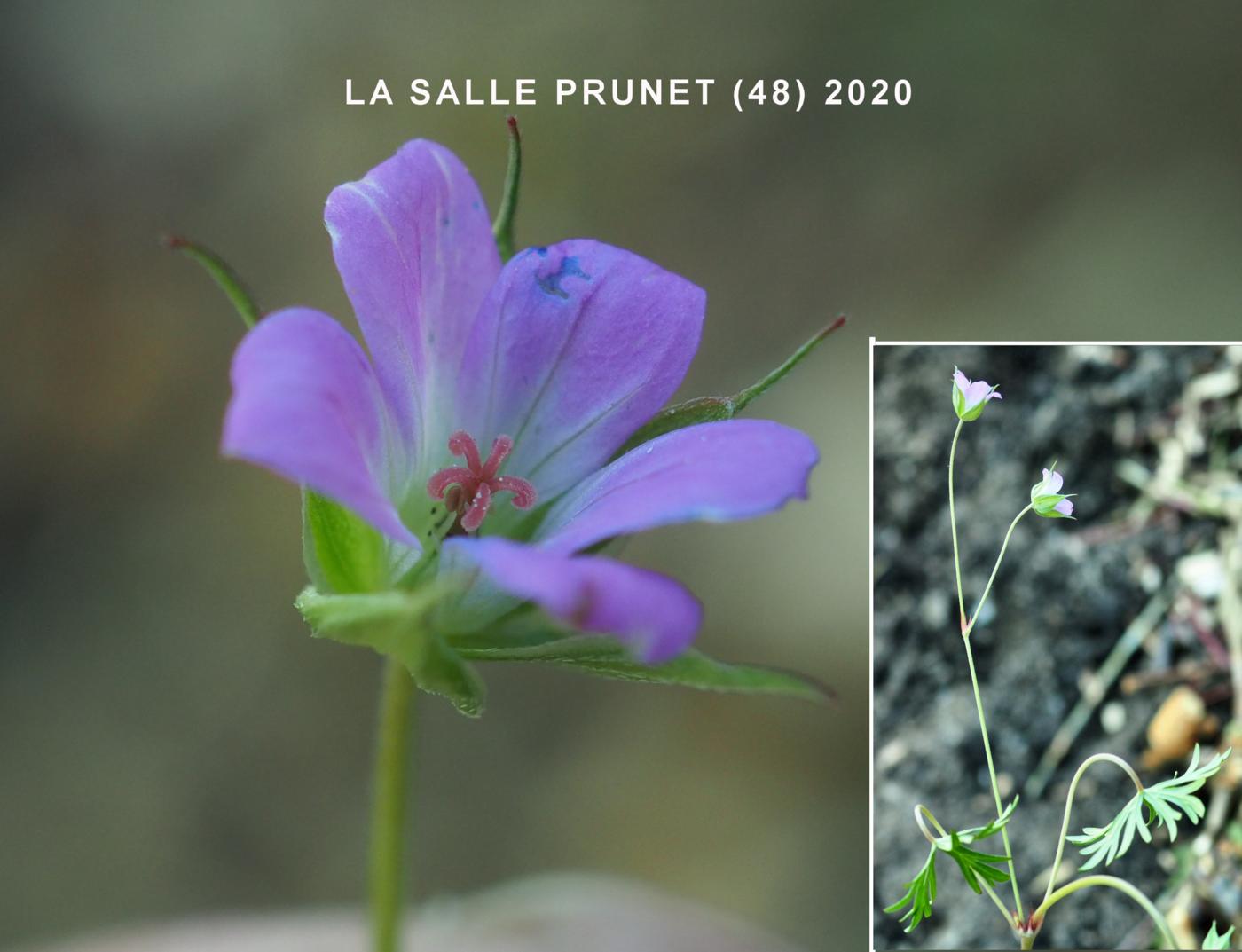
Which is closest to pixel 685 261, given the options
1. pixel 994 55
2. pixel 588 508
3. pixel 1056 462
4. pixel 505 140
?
pixel 505 140

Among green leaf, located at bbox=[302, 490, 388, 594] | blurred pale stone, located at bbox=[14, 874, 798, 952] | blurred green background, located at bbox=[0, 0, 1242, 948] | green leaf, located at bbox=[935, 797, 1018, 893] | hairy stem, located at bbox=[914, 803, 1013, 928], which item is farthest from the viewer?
blurred green background, located at bbox=[0, 0, 1242, 948]

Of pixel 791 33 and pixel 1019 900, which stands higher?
pixel 791 33

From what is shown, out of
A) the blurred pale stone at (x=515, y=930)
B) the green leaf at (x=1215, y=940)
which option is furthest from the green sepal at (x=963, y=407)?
the blurred pale stone at (x=515, y=930)

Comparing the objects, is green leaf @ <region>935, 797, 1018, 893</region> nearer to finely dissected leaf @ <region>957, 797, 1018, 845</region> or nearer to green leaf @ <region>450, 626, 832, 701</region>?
finely dissected leaf @ <region>957, 797, 1018, 845</region>

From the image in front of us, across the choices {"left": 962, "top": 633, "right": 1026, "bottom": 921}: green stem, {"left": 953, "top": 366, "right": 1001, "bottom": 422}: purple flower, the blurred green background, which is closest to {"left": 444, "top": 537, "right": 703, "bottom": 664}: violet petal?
{"left": 953, "top": 366, "right": 1001, "bottom": 422}: purple flower

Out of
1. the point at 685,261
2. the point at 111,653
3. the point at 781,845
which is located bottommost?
the point at 781,845

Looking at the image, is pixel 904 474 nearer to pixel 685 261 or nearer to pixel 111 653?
pixel 685 261

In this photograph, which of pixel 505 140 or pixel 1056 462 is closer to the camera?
pixel 1056 462

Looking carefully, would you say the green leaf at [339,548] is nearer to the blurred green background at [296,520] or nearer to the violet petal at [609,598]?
the violet petal at [609,598]
